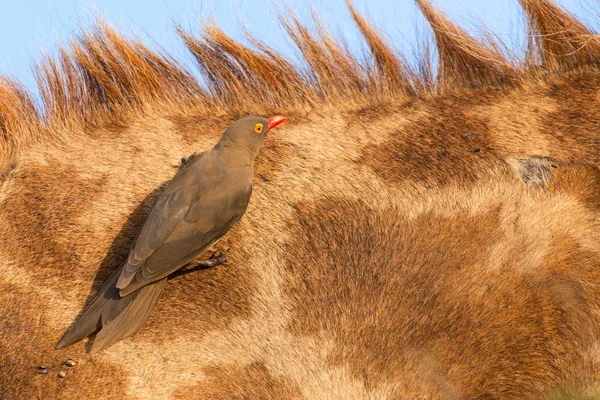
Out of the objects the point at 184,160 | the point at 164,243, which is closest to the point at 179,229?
the point at 164,243

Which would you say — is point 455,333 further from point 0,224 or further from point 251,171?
point 0,224

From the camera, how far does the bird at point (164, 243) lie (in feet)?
8.91

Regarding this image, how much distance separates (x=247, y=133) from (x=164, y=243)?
1.75ft

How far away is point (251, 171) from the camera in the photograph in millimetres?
2930

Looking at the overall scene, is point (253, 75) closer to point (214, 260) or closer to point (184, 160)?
point (184, 160)

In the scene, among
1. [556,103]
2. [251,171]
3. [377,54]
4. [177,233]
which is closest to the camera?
[177,233]

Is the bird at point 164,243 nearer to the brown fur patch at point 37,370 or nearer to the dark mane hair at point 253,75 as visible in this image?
the brown fur patch at point 37,370

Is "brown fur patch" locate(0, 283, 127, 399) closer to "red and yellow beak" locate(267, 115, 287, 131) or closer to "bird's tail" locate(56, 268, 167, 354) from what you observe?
"bird's tail" locate(56, 268, 167, 354)

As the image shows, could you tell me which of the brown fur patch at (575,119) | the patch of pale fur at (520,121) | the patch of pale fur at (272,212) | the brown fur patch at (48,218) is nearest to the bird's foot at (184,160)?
the patch of pale fur at (272,212)

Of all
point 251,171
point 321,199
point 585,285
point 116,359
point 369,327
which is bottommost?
point 585,285

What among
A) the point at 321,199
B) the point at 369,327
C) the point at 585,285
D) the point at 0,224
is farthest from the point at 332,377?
the point at 0,224

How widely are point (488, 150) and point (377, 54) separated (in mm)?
698

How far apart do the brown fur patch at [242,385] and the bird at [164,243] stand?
12.4 inches

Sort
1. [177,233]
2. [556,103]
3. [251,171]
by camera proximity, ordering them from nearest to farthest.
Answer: [177,233] < [251,171] < [556,103]
